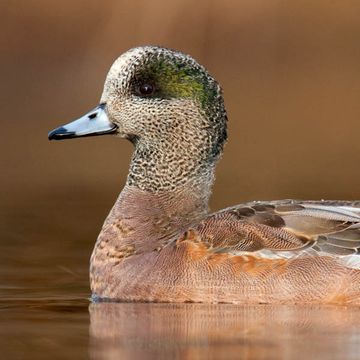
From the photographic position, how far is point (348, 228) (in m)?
8.97

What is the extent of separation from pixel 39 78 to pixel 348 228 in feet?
45.3

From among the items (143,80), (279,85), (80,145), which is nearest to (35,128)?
(80,145)

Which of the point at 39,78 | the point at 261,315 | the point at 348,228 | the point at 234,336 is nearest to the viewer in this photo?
the point at 234,336

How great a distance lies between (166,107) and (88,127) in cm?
49

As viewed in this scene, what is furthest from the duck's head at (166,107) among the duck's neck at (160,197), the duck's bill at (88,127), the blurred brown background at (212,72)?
→ the blurred brown background at (212,72)

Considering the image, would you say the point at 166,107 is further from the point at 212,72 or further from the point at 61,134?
the point at 212,72

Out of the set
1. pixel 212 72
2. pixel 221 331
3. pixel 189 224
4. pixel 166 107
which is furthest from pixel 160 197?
pixel 212 72

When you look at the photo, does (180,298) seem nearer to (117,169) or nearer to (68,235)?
(68,235)

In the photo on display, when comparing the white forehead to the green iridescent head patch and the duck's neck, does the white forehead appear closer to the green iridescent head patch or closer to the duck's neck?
the green iridescent head patch

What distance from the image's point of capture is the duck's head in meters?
9.66

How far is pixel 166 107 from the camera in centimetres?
973

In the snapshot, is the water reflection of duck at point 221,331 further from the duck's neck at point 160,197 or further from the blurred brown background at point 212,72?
the blurred brown background at point 212,72

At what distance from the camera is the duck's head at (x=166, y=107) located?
31.7 feet

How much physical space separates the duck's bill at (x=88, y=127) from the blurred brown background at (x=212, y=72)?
1.13 meters
